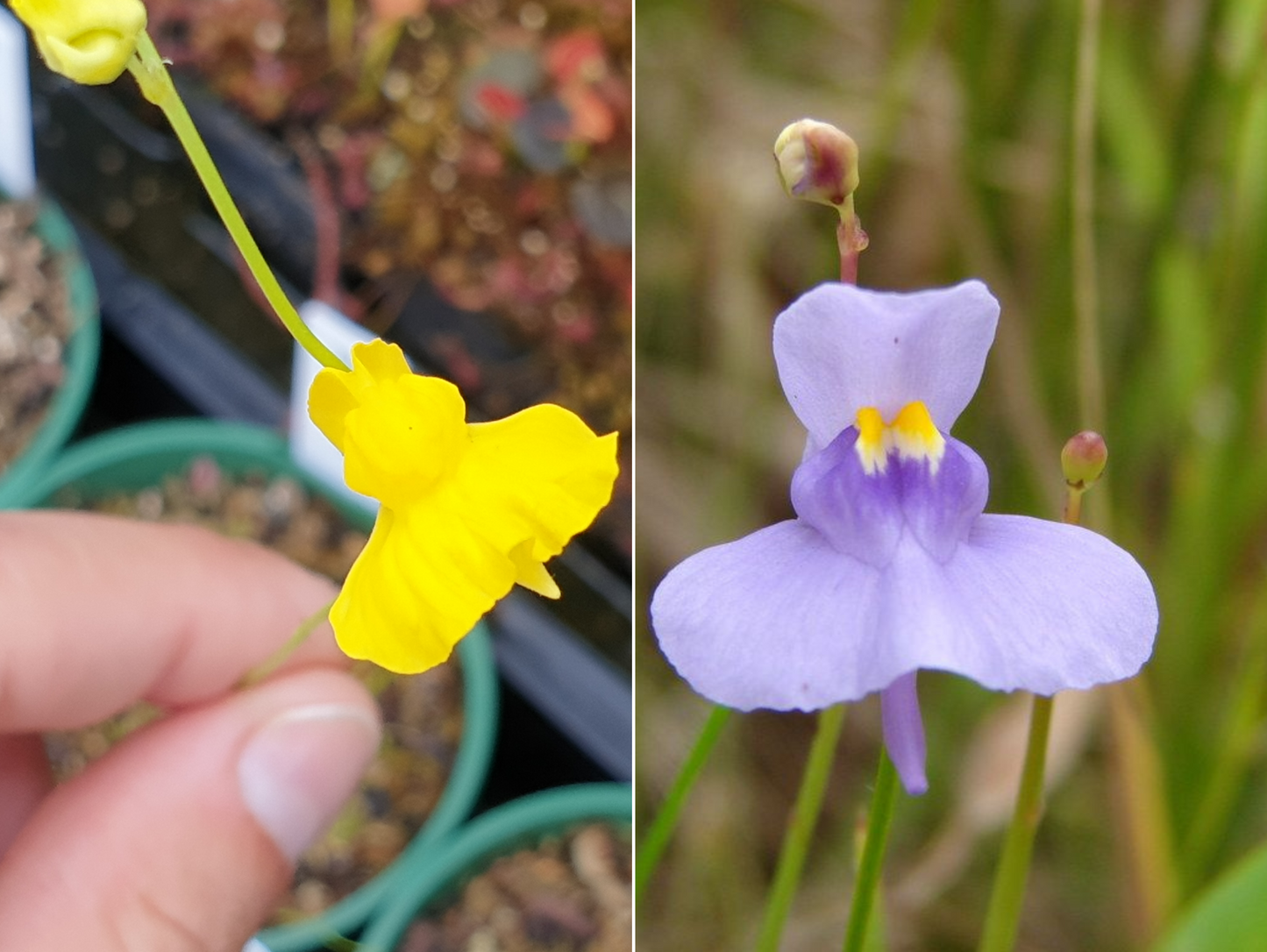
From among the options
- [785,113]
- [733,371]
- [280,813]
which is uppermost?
[785,113]

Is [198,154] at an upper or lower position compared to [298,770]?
upper

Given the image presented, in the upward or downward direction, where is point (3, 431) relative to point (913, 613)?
downward

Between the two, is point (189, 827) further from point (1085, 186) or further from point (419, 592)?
point (1085, 186)

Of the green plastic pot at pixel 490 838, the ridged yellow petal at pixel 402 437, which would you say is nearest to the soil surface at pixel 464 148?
the green plastic pot at pixel 490 838

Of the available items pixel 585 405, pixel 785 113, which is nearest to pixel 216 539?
pixel 585 405

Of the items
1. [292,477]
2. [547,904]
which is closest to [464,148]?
[292,477]

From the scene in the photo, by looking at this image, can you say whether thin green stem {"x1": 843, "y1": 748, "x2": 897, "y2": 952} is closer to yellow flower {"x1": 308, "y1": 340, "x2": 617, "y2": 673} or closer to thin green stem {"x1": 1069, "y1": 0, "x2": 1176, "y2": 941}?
yellow flower {"x1": 308, "y1": 340, "x2": 617, "y2": 673}

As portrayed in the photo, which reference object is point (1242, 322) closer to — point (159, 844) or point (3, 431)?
point (159, 844)

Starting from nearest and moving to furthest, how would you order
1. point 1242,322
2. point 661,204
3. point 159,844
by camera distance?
point 159,844
point 1242,322
point 661,204
